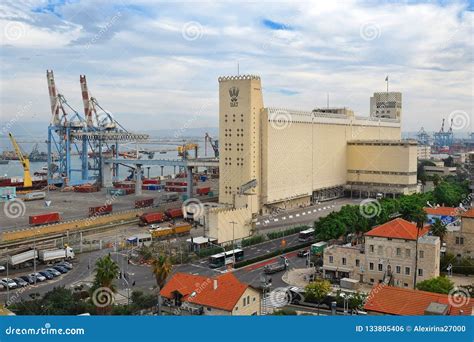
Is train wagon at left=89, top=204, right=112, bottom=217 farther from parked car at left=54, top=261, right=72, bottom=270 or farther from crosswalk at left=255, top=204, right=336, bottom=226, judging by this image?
parked car at left=54, top=261, right=72, bottom=270

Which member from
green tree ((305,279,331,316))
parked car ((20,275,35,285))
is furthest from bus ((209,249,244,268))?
parked car ((20,275,35,285))

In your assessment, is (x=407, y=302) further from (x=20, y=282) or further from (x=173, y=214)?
(x=173, y=214)

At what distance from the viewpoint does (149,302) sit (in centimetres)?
1307

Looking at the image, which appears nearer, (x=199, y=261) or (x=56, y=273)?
(x=56, y=273)

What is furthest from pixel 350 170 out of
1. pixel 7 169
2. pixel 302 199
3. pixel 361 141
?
pixel 7 169

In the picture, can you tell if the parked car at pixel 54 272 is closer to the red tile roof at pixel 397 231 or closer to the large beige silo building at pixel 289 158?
the large beige silo building at pixel 289 158

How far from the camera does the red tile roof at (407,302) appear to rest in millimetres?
11492

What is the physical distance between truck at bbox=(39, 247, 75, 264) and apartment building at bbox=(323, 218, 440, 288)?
9.78 metres

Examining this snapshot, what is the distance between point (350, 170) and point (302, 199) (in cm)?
859

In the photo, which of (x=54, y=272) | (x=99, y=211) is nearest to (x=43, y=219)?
(x=99, y=211)

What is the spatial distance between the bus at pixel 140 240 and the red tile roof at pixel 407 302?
1216cm

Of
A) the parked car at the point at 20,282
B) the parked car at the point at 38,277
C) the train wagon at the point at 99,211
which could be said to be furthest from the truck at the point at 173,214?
the parked car at the point at 20,282

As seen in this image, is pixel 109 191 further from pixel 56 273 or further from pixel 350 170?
pixel 56 273

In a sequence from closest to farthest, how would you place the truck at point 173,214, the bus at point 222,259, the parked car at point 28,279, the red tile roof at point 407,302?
the red tile roof at point 407,302 → the parked car at point 28,279 → the bus at point 222,259 → the truck at point 173,214
